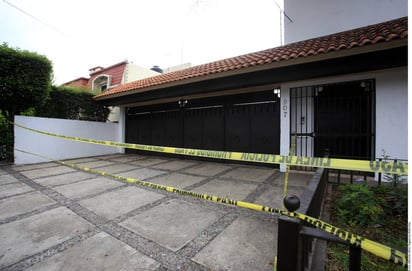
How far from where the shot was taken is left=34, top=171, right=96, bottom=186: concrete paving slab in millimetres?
4129

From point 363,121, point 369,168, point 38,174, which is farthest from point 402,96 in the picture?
point 38,174

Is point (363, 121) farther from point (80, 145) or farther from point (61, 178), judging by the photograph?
point (80, 145)

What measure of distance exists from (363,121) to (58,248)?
6225mm

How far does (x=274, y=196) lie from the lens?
10.4 feet

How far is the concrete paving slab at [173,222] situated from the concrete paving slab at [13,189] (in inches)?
110

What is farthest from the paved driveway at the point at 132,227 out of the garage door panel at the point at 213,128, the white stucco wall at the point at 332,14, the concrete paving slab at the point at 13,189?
the white stucco wall at the point at 332,14

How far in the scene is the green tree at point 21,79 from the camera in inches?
210

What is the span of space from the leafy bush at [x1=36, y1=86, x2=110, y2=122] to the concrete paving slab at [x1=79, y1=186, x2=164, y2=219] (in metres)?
6.01

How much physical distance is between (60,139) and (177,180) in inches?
236

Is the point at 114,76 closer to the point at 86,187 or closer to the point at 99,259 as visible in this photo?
the point at 86,187

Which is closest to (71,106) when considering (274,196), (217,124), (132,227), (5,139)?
(5,139)

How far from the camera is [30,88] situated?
224 inches

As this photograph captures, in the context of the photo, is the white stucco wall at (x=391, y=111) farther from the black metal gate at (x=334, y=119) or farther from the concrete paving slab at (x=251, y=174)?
the concrete paving slab at (x=251, y=174)

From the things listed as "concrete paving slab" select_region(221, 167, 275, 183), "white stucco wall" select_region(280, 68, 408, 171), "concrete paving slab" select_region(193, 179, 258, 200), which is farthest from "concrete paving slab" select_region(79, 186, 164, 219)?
"white stucco wall" select_region(280, 68, 408, 171)
